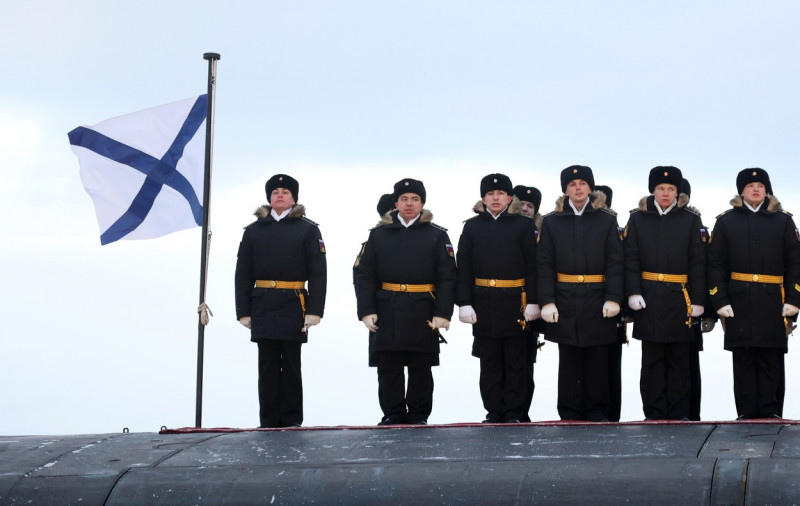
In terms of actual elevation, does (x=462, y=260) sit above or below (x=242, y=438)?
above

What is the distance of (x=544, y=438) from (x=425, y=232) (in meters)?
4.14

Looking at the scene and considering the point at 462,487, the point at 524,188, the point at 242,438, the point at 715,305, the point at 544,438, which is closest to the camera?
the point at 462,487

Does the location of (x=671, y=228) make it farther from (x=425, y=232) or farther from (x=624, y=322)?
(x=425, y=232)

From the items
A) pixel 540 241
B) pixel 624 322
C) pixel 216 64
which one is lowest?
pixel 624 322

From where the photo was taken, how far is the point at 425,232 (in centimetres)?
1340

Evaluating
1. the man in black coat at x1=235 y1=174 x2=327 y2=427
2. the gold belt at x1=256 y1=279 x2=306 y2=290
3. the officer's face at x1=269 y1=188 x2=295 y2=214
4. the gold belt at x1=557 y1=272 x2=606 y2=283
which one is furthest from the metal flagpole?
the gold belt at x1=557 y1=272 x2=606 y2=283

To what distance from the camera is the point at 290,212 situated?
13.8 m

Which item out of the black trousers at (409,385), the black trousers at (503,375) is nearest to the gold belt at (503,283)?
the black trousers at (503,375)

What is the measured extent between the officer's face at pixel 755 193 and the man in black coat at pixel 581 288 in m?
1.43

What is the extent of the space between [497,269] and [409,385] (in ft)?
5.32

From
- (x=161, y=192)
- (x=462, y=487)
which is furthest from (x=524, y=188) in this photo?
(x=462, y=487)

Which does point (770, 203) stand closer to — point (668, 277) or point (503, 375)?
point (668, 277)

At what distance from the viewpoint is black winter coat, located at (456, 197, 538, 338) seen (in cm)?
1317

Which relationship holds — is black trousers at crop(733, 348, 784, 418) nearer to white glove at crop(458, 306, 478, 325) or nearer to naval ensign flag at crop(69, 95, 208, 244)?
white glove at crop(458, 306, 478, 325)
